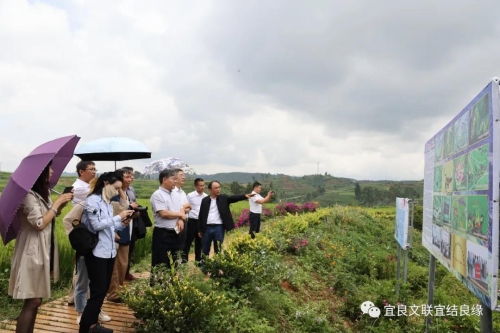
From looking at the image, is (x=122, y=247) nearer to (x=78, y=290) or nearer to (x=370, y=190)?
(x=78, y=290)

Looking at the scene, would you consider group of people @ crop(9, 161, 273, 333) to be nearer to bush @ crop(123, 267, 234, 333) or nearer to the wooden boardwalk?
the wooden boardwalk

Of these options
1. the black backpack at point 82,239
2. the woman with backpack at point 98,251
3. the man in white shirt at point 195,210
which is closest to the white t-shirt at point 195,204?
the man in white shirt at point 195,210

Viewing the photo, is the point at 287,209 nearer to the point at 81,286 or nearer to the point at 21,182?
the point at 81,286

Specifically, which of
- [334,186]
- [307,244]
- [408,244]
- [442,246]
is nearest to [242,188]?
[307,244]

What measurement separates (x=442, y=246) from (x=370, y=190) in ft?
138

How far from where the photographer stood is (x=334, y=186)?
6700 centimetres

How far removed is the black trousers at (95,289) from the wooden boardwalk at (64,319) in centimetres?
56

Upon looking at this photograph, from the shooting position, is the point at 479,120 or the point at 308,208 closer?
the point at 479,120

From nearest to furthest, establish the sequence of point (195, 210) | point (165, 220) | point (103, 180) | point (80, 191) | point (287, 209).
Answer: point (103, 180) → point (80, 191) → point (165, 220) → point (195, 210) → point (287, 209)

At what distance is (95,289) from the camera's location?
3.43 m

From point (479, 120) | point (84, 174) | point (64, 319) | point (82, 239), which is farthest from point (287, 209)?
point (479, 120)

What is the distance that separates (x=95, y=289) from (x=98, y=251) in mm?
353

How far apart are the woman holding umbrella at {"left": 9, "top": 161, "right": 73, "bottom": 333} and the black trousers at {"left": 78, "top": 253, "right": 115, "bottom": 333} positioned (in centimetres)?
38

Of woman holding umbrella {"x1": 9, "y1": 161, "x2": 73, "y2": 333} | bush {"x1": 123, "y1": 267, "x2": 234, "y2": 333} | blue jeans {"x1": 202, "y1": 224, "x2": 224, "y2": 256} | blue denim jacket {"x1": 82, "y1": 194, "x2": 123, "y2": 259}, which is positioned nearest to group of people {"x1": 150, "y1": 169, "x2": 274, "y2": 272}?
blue jeans {"x1": 202, "y1": 224, "x2": 224, "y2": 256}
